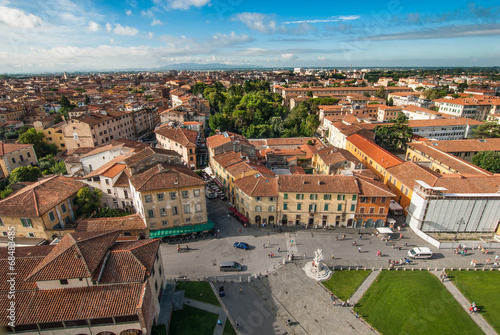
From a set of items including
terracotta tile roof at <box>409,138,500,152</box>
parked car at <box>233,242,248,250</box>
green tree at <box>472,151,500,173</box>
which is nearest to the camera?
parked car at <box>233,242,248,250</box>

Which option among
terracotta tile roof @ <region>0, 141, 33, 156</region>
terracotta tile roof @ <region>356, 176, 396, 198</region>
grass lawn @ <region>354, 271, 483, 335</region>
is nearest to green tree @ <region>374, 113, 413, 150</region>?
terracotta tile roof @ <region>356, 176, 396, 198</region>

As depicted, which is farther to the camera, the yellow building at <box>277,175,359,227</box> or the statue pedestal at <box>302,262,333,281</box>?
the yellow building at <box>277,175,359,227</box>

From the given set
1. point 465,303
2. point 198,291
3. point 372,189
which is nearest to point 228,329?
point 198,291

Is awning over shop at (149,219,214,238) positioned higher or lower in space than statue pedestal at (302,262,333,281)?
higher

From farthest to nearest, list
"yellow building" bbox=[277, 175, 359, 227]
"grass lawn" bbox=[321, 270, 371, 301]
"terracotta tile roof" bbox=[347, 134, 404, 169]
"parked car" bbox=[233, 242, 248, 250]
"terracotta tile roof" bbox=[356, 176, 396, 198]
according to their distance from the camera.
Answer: "terracotta tile roof" bbox=[347, 134, 404, 169], "yellow building" bbox=[277, 175, 359, 227], "terracotta tile roof" bbox=[356, 176, 396, 198], "parked car" bbox=[233, 242, 248, 250], "grass lawn" bbox=[321, 270, 371, 301]

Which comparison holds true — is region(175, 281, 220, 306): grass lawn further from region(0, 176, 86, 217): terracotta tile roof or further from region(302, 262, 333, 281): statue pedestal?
region(0, 176, 86, 217): terracotta tile roof

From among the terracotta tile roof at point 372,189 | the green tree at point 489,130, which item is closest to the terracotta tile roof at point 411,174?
the terracotta tile roof at point 372,189

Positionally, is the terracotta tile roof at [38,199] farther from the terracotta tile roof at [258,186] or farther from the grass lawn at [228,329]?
the grass lawn at [228,329]
